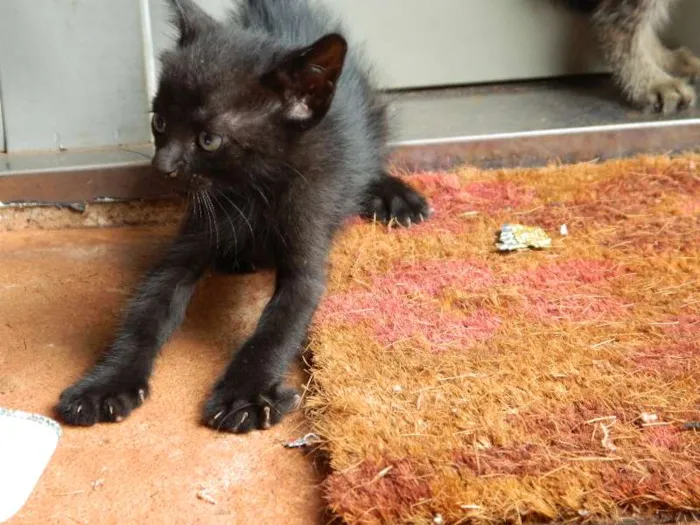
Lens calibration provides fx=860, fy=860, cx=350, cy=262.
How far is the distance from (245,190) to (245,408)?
1.35ft

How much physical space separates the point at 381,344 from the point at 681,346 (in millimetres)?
558

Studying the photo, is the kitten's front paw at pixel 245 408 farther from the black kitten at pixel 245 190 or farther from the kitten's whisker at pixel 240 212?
the kitten's whisker at pixel 240 212

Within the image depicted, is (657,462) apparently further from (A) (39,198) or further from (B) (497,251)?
(A) (39,198)

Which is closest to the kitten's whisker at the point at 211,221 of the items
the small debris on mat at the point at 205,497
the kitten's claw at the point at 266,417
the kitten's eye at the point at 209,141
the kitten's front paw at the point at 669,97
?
the kitten's eye at the point at 209,141

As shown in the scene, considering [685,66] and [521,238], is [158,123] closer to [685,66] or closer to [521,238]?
[521,238]

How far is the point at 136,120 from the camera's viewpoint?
2.43 m

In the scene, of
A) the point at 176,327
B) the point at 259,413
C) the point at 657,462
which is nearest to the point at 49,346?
the point at 176,327

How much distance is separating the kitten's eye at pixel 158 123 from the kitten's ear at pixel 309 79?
19cm

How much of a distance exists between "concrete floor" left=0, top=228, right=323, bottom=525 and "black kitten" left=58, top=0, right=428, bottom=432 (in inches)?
2.0

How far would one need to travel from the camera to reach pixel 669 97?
8.70 feet

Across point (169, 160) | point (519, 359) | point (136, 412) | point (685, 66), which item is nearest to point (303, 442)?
point (136, 412)

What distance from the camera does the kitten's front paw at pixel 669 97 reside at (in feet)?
8.71

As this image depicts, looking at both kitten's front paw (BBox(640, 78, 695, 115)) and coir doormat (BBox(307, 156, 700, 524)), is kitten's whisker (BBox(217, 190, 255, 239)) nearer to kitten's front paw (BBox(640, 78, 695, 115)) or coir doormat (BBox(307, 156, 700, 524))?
coir doormat (BBox(307, 156, 700, 524))

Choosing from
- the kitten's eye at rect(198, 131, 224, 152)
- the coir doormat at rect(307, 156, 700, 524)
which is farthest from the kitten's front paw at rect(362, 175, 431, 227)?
the kitten's eye at rect(198, 131, 224, 152)
